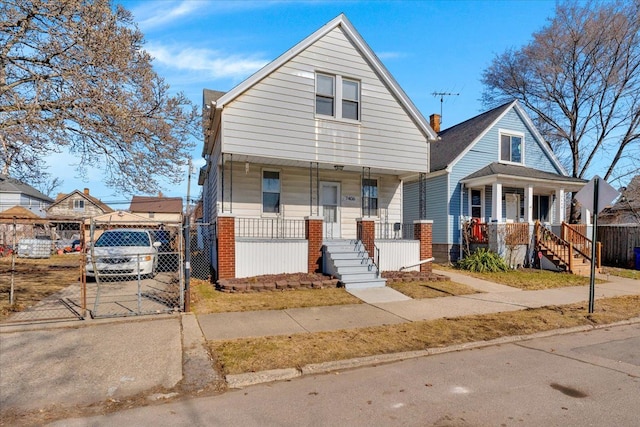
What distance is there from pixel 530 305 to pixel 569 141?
1823 cm

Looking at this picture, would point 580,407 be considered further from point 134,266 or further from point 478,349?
point 134,266

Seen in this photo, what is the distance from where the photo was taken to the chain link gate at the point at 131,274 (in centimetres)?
755

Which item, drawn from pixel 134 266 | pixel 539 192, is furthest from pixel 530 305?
pixel 539 192

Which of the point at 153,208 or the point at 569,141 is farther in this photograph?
the point at 153,208

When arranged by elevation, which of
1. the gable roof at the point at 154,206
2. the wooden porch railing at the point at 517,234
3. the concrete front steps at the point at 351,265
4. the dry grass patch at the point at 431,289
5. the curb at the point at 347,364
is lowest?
the dry grass patch at the point at 431,289

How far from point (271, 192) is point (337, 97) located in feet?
13.2

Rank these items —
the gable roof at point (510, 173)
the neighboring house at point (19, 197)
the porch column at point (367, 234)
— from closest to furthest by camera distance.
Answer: the porch column at point (367, 234) < the gable roof at point (510, 173) < the neighboring house at point (19, 197)

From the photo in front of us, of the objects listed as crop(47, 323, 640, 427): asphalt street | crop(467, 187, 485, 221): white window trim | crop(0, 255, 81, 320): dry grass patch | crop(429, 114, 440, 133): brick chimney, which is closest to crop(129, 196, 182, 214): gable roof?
crop(0, 255, 81, 320): dry grass patch

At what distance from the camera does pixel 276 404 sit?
3.92 metres

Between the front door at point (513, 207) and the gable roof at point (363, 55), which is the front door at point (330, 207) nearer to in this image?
the gable roof at point (363, 55)

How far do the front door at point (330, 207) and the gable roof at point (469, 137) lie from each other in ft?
22.3

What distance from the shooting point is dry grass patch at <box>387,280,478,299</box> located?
33.0 feet

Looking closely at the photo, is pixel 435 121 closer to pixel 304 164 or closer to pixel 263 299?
pixel 304 164

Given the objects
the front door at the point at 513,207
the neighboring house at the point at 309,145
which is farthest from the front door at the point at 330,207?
the front door at the point at 513,207
